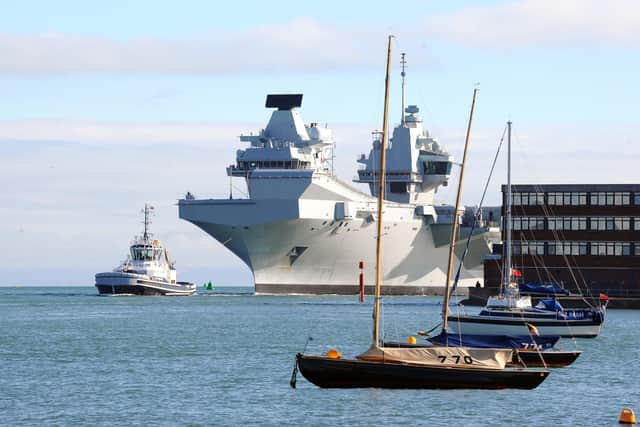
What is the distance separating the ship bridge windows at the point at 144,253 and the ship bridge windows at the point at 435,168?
3333 cm

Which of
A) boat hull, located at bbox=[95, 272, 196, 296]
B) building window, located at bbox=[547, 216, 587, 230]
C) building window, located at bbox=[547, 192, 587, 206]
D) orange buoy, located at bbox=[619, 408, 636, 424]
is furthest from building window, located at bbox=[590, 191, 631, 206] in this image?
orange buoy, located at bbox=[619, 408, 636, 424]

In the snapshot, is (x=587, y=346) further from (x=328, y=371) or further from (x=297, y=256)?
(x=297, y=256)

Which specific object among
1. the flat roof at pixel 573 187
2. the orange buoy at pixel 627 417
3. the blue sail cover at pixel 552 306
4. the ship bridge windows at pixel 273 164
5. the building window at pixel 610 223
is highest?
the ship bridge windows at pixel 273 164

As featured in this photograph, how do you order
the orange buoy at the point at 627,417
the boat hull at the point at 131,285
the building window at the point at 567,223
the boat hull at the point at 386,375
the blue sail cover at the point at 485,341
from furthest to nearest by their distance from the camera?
the boat hull at the point at 131,285
the building window at the point at 567,223
the blue sail cover at the point at 485,341
the boat hull at the point at 386,375
the orange buoy at the point at 627,417

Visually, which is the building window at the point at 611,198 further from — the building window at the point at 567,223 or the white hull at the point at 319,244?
the white hull at the point at 319,244

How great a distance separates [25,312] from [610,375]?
7558cm

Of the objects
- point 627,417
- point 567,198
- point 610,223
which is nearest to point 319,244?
point 567,198

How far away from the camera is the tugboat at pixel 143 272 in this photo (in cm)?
15912

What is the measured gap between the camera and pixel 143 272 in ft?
526

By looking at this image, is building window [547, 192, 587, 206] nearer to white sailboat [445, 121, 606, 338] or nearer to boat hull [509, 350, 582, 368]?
white sailboat [445, 121, 606, 338]

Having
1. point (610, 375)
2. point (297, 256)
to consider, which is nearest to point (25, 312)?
point (297, 256)

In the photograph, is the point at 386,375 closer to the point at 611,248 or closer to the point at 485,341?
the point at 485,341

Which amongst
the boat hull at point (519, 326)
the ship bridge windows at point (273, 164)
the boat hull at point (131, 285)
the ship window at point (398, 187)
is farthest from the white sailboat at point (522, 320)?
the ship window at point (398, 187)

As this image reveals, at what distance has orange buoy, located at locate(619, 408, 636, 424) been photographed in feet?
140
